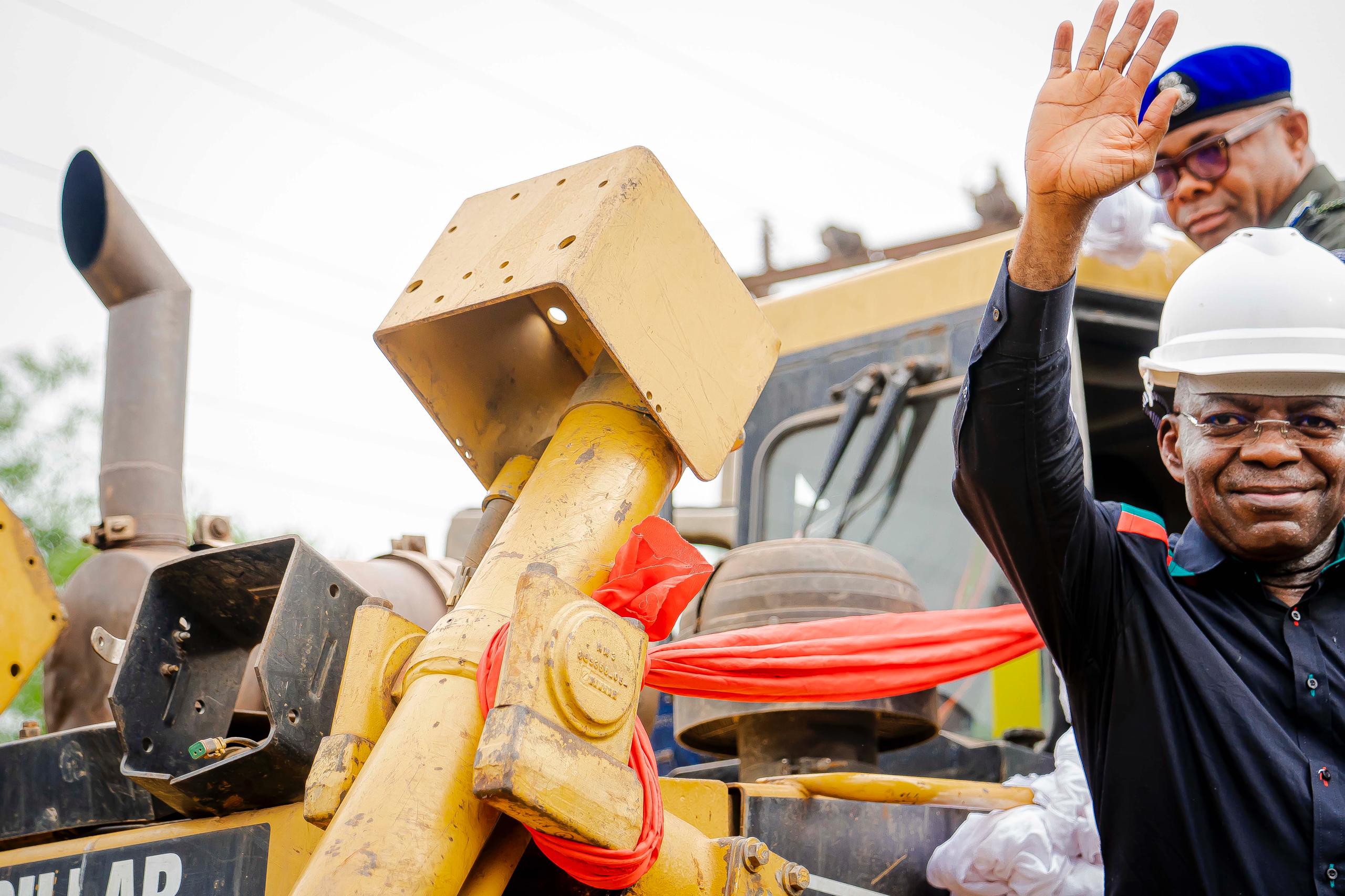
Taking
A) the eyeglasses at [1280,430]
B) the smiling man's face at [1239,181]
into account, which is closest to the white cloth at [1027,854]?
the eyeglasses at [1280,430]

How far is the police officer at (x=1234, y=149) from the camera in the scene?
3281 mm

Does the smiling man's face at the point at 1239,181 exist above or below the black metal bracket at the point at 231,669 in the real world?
above

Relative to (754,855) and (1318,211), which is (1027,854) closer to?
(754,855)

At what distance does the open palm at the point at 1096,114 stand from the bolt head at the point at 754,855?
0.99 metres

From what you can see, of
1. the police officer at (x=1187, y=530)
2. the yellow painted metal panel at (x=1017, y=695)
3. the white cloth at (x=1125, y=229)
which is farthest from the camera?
the white cloth at (x=1125, y=229)

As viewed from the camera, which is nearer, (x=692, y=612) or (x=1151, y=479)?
(x=692, y=612)

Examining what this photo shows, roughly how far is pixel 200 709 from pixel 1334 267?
6.53ft

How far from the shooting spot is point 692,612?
2.92 meters

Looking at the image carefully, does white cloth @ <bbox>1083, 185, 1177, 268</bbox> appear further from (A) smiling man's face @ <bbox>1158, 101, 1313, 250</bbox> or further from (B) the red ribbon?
(B) the red ribbon

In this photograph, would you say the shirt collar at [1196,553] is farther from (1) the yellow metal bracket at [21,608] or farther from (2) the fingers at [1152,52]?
(1) the yellow metal bracket at [21,608]

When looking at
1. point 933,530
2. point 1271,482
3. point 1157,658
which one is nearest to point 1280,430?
point 1271,482

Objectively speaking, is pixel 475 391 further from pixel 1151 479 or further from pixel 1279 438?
pixel 1151 479

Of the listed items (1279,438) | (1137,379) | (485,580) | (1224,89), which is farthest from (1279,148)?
(485,580)

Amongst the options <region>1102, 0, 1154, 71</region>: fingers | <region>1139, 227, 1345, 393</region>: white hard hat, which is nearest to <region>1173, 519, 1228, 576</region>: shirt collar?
<region>1139, 227, 1345, 393</region>: white hard hat
